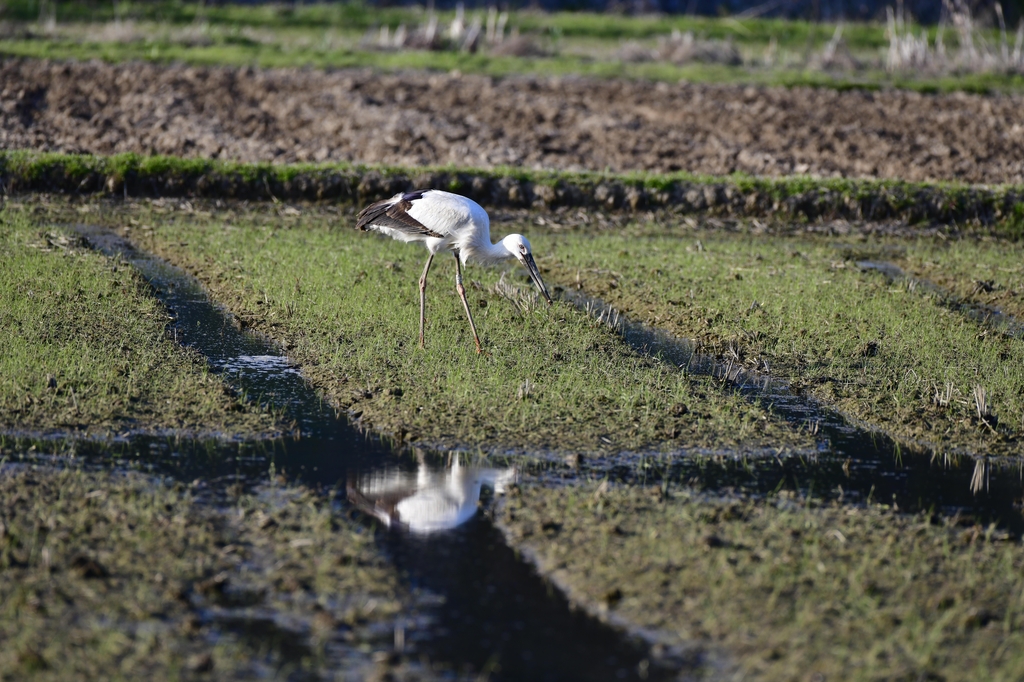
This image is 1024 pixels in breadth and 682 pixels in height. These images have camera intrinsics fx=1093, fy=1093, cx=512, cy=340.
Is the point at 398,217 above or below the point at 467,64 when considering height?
below

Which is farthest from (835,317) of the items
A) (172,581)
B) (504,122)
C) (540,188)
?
(504,122)

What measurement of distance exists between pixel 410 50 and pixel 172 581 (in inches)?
744

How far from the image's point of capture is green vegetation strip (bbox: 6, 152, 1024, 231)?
47.3ft

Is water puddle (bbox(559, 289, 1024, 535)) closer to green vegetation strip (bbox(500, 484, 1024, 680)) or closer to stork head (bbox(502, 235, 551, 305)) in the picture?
green vegetation strip (bbox(500, 484, 1024, 680))

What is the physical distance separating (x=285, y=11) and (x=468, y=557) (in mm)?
24914

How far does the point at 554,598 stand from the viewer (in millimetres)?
5055

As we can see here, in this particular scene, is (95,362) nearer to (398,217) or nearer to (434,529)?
(398,217)

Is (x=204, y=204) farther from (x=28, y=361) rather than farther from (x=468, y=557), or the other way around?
(x=468, y=557)

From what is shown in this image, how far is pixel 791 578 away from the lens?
5.20 metres

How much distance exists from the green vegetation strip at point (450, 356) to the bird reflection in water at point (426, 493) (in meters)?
0.38

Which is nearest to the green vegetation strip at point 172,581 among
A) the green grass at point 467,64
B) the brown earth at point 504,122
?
the brown earth at point 504,122

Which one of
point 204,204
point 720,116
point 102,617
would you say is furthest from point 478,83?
point 102,617

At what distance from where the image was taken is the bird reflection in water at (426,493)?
5887 millimetres

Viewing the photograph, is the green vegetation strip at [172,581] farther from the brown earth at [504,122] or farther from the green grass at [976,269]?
the brown earth at [504,122]
